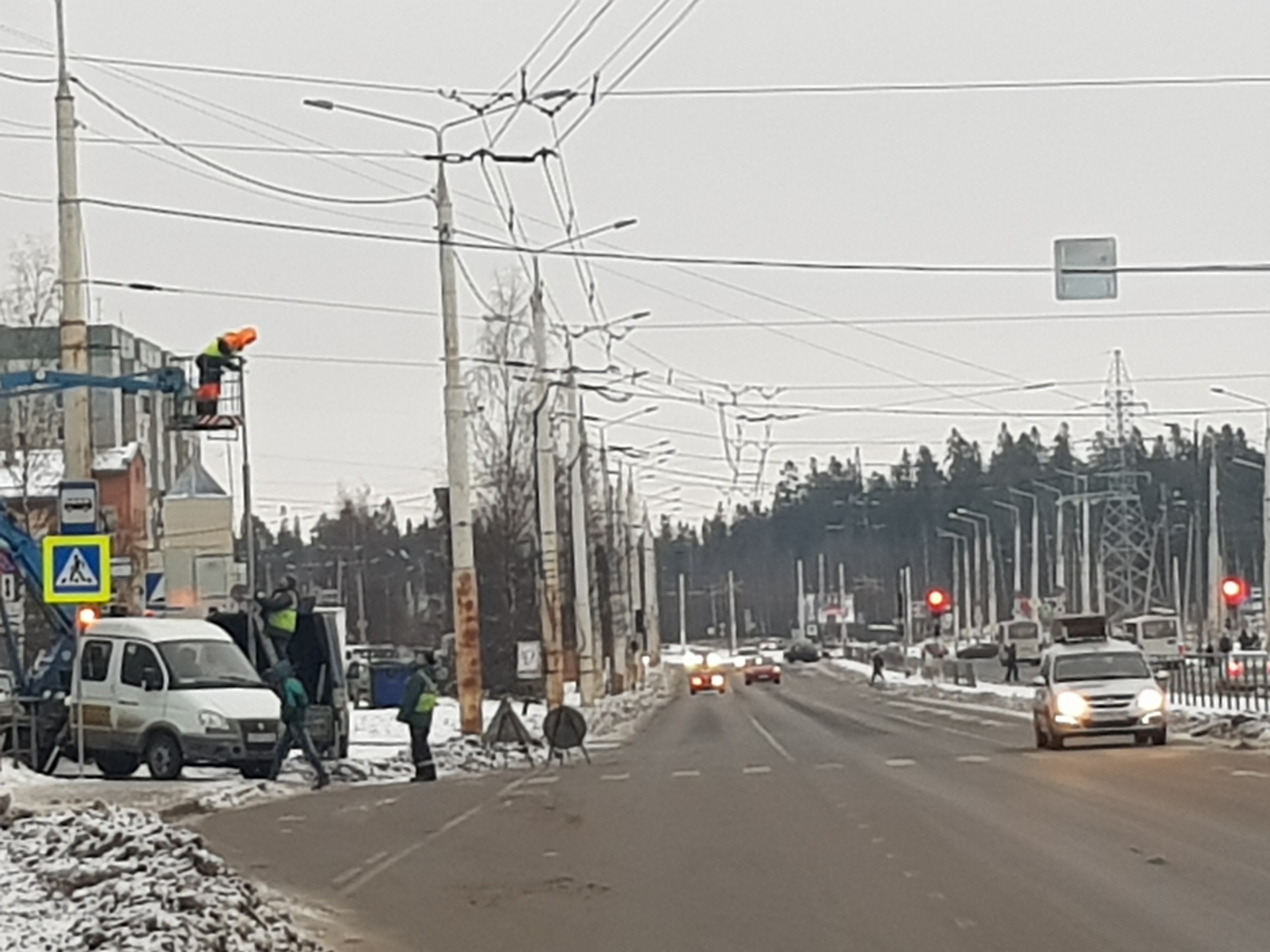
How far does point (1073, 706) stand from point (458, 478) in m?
11.6

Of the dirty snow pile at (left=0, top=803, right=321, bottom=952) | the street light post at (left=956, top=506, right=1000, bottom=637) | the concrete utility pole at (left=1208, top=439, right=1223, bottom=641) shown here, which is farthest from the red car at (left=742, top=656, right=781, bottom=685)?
the dirty snow pile at (left=0, top=803, right=321, bottom=952)

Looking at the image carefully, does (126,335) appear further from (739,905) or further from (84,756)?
(739,905)

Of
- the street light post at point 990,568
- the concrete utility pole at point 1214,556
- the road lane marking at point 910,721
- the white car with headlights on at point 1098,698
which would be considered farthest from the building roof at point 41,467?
the street light post at point 990,568

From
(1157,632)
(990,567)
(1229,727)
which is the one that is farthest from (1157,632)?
(1229,727)

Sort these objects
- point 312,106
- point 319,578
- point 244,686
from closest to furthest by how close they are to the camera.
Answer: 1. point 244,686
2. point 312,106
3. point 319,578

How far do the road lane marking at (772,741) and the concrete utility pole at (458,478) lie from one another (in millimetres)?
5493

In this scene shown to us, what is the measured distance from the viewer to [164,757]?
34438mm

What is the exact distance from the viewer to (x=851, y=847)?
20.7m

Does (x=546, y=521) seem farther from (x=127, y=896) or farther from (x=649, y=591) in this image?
(x=649, y=591)

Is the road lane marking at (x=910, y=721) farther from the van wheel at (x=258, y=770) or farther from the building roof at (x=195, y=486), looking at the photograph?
the building roof at (x=195, y=486)

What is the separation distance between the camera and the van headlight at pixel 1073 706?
38.8m

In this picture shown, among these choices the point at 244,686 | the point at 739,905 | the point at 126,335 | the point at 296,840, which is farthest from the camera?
the point at 126,335

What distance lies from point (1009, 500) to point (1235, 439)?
69.8ft

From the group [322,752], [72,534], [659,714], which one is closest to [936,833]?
[72,534]
